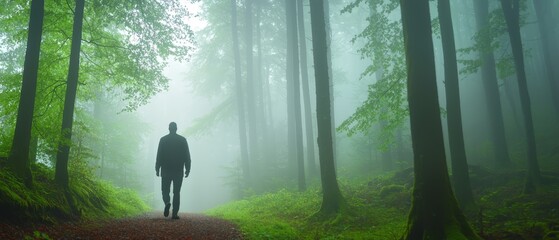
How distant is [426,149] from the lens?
562 centimetres

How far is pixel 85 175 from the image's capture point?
30.9ft

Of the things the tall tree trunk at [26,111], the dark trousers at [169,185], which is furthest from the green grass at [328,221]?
the tall tree trunk at [26,111]

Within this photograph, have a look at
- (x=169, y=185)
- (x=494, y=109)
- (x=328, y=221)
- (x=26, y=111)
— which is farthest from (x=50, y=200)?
(x=494, y=109)

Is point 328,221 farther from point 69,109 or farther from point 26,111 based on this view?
point 26,111

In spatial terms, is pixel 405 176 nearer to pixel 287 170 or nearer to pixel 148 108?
pixel 287 170

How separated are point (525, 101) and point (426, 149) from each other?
713 centimetres

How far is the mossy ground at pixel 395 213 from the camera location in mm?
6820

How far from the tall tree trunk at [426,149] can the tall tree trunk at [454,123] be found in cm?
421

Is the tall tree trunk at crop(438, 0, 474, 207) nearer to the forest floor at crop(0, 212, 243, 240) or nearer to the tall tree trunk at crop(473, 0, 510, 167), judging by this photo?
the tall tree trunk at crop(473, 0, 510, 167)

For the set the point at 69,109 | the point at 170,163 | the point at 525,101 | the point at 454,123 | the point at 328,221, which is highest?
the point at 525,101

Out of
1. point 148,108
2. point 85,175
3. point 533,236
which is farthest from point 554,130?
point 148,108

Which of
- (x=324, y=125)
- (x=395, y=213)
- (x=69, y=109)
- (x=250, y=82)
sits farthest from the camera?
(x=250, y=82)

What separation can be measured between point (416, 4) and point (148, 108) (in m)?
56.7

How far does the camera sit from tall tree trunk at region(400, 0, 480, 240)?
211 inches
